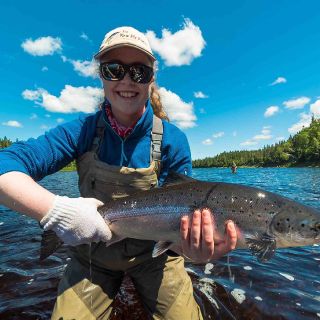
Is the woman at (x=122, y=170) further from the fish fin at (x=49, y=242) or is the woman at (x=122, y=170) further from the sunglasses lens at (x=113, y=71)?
the fish fin at (x=49, y=242)

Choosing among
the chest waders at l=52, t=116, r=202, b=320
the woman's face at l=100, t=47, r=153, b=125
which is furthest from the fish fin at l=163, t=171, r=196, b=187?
the woman's face at l=100, t=47, r=153, b=125

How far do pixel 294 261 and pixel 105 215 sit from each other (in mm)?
5052

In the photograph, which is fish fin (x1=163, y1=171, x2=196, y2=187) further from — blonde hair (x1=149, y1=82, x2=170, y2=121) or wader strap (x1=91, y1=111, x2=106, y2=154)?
blonde hair (x1=149, y1=82, x2=170, y2=121)

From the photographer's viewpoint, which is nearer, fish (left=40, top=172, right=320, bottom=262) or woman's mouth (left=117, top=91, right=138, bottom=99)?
fish (left=40, top=172, right=320, bottom=262)

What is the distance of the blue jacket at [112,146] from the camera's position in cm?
346

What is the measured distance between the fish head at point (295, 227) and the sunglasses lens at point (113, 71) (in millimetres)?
2245

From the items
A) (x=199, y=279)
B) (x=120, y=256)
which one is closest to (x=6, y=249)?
(x=199, y=279)

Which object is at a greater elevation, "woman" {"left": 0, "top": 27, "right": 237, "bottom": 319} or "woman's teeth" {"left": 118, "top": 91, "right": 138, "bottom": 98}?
"woman's teeth" {"left": 118, "top": 91, "right": 138, "bottom": 98}

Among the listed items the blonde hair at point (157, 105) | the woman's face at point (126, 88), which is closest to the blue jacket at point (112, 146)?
the woman's face at point (126, 88)

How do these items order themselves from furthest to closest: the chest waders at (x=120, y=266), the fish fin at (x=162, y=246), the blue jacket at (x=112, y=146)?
the chest waders at (x=120, y=266) < the blue jacket at (x=112, y=146) < the fish fin at (x=162, y=246)

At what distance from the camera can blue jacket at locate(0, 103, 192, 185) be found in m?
3.46

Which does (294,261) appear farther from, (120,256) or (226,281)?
(120,256)

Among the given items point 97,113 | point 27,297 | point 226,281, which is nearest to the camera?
point 97,113

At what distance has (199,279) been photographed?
570cm
